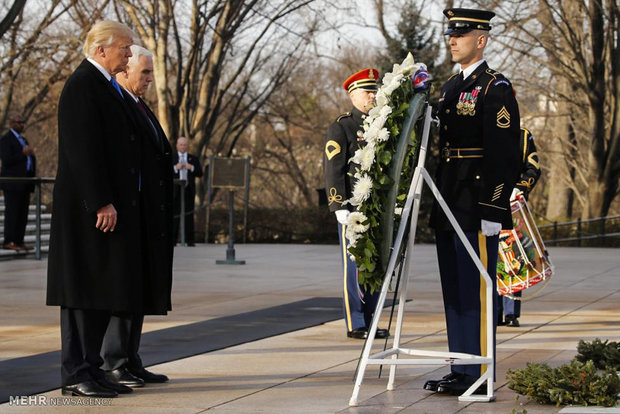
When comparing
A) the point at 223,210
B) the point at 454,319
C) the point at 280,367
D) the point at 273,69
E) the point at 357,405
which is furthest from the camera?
the point at 273,69

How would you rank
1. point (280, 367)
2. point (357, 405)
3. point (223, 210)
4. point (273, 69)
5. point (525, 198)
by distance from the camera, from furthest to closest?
point (273, 69) → point (223, 210) → point (525, 198) → point (280, 367) → point (357, 405)

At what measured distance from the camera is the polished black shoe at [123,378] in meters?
Result: 6.84

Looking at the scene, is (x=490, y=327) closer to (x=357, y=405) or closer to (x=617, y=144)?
(x=357, y=405)

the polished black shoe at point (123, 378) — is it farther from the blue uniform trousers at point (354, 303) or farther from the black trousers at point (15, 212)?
the black trousers at point (15, 212)

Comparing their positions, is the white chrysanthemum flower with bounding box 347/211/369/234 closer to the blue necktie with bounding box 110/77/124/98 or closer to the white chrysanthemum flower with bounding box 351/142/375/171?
the white chrysanthemum flower with bounding box 351/142/375/171

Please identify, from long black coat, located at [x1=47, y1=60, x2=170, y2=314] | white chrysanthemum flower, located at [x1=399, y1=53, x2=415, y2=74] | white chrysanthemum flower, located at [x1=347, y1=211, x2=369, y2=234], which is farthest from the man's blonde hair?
white chrysanthemum flower, located at [x1=347, y1=211, x2=369, y2=234]

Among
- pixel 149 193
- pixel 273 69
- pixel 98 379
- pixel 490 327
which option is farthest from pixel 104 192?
pixel 273 69

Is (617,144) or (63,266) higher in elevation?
(617,144)

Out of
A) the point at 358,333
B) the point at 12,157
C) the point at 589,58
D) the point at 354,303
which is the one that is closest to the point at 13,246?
the point at 12,157

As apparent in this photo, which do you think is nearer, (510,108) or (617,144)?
(510,108)

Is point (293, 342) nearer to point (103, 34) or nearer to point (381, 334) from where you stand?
point (381, 334)

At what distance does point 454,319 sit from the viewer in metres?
6.73

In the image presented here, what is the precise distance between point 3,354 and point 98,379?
1.92 m

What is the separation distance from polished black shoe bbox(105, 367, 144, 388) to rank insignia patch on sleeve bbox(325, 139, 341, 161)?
2877 millimetres
